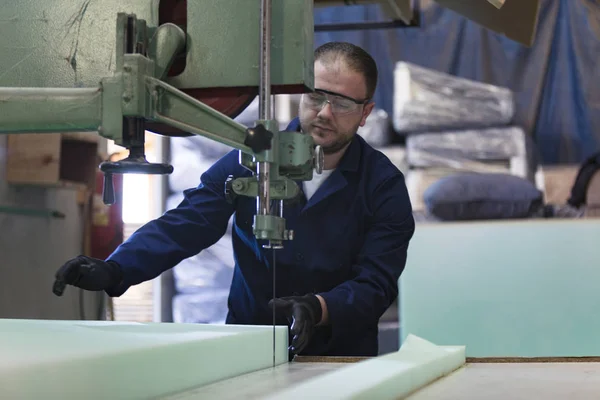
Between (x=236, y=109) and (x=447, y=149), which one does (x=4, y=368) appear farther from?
(x=447, y=149)

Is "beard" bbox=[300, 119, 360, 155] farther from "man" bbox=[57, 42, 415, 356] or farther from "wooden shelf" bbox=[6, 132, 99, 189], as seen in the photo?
"wooden shelf" bbox=[6, 132, 99, 189]

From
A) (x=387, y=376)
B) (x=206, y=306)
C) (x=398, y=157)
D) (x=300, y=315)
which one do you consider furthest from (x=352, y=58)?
(x=206, y=306)

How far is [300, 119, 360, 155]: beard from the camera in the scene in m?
1.87

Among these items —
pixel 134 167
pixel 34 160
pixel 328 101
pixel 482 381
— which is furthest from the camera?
pixel 34 160

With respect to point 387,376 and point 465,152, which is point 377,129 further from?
point 387,376

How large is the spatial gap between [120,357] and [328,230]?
1.06 meters

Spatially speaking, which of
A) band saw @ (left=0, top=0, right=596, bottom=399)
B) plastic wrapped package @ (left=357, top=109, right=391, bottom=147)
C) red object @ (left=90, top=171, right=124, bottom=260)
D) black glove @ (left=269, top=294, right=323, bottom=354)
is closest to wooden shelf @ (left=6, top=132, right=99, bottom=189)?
red object @ (left=90, top=171, right=124, bottom=260)

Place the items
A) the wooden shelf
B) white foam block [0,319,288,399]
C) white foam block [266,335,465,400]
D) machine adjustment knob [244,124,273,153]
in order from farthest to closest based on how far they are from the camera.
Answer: the wooden shelf → machine adjustment knob [244,124,273,153] → white foam block [266,335,465,400] → white foam block [0,319,288,399]

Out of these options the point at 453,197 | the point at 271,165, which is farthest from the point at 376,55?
the point at 271,165

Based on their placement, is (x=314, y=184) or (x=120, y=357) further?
(x=314, y=184)

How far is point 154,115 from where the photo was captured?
974 millimetres

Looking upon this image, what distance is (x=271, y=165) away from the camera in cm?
109

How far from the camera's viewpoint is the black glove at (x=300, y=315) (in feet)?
4.87

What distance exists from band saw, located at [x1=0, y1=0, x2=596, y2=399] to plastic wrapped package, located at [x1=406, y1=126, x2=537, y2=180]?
6.73 feet
